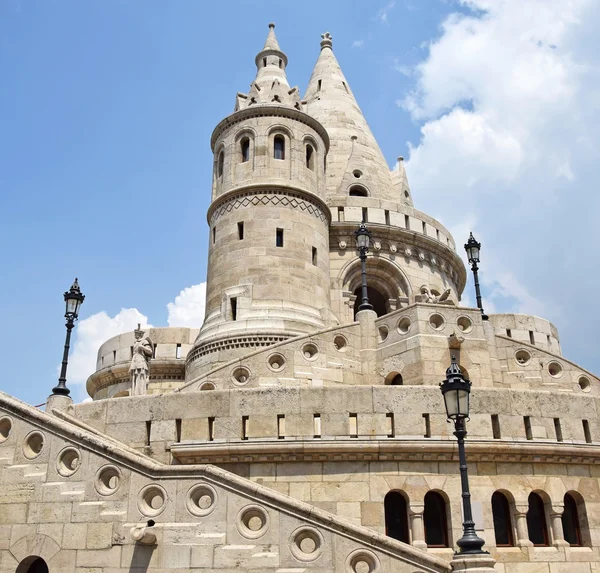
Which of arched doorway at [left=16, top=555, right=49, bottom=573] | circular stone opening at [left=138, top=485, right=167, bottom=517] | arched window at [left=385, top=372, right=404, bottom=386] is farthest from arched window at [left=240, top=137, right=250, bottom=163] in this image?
arched doorway at [left=16, top=555, right=49, bottom=573]

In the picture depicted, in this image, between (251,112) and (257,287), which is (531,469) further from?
(251,112)

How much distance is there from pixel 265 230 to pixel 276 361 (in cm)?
569

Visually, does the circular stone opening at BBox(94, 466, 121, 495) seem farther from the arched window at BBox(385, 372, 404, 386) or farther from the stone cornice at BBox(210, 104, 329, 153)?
the stone cornice at BBox(210, 104, 329, 153)

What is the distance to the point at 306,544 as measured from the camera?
8.88 meters

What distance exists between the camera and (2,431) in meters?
10.4

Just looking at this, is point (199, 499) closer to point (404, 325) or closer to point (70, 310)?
point (70, 310)

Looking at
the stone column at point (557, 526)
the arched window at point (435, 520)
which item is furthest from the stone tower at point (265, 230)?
the stone column at point (557, 526)

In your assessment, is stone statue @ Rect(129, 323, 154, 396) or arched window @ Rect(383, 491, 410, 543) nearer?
arched window @ Rect(383, 491, 410, 543)

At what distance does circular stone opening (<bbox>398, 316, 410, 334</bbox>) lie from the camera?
56.1ft

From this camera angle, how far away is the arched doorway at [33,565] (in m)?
9.42

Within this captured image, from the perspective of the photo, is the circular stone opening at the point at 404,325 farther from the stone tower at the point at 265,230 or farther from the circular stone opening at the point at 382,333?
the stone tower at the point at 265,230

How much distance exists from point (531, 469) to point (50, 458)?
8135 mm

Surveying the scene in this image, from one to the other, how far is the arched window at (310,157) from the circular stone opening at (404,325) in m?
8.04

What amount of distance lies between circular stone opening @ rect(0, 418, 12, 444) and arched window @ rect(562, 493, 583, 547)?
9505 mm
